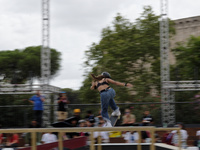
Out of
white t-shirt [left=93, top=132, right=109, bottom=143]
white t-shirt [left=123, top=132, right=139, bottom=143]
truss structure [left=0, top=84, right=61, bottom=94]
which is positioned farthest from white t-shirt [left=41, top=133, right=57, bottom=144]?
truss structure [left=0, top=84, right=61, bottom=94]

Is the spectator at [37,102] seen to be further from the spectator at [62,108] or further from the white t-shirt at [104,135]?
the white t-shirt at [104,135]

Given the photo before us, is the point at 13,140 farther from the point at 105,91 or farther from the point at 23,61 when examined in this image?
the point at 23,61

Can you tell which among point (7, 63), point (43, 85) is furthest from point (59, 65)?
point (43, 85)

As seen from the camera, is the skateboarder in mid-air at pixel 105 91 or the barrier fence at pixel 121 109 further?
the barrier fence at pixel 121 109

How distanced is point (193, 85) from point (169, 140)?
9.42 metres

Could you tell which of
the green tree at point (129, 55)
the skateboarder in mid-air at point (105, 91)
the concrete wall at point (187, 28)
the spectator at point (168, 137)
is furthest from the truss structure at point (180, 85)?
the concrete wall at point (187, 28)

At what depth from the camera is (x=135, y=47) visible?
19.8 m

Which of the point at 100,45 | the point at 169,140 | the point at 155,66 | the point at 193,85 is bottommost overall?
the point at 169,140

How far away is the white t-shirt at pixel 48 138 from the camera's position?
4.98 metres

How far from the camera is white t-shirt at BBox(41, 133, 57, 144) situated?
16.3 ft

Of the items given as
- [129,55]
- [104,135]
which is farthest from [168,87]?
[104,135]

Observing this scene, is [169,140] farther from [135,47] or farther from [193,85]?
[135,47]

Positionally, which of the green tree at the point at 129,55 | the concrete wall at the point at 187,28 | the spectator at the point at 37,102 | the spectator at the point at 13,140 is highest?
the concrete wall at the point at 187,28

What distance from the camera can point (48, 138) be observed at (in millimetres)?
5133
